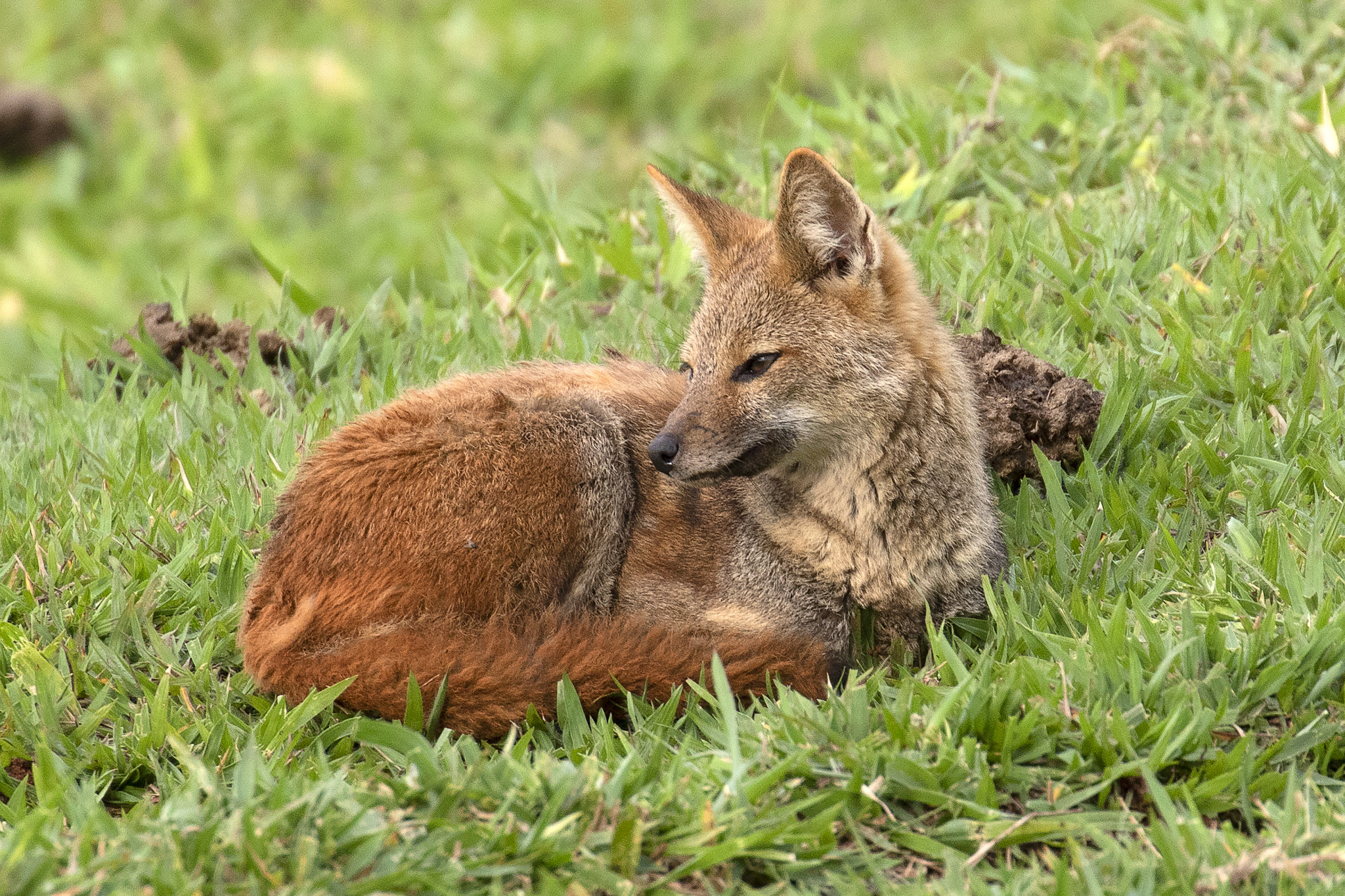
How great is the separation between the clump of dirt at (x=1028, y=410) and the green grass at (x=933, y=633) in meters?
0.10

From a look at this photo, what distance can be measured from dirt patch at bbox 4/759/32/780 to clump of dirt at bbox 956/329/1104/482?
8.84 feet

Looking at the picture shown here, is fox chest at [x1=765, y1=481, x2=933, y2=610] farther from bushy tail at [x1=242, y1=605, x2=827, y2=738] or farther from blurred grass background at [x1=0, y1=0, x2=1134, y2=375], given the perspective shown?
blurred grass background at [x1=0, y1=0, x2=1134, y2=375]

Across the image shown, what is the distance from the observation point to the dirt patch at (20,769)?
10.3 ft

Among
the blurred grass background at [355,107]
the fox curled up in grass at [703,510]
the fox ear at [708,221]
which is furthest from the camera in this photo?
the blurred grass background at [355,107]

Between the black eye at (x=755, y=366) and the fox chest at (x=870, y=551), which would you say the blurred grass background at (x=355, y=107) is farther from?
the fox chest at (x=870, y=551)

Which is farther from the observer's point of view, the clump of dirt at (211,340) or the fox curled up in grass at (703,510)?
→ the clump of dirt at (211,340)

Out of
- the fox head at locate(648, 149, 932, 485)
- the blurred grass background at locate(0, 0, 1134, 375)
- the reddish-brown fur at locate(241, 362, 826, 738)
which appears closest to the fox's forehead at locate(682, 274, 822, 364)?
the fox head at locate(648, 149, 932, 485)

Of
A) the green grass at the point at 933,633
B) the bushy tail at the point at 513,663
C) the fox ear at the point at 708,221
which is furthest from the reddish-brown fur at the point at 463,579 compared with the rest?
the fox ear at the point at 708,221

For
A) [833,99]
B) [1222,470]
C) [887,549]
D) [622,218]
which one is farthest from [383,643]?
[833,99]

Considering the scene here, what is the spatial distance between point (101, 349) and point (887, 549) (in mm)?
3327

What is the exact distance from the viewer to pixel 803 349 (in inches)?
136

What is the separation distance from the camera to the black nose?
3.36m

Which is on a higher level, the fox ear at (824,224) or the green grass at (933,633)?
the fox ear at (824,224)

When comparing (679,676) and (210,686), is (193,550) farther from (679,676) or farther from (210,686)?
(679,676)
